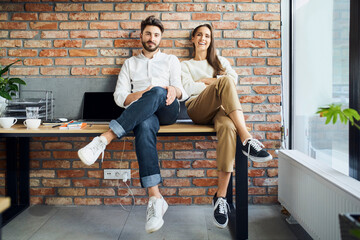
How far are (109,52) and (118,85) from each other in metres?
0.37

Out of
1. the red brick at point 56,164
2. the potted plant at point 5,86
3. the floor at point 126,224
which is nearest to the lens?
the floor at point 126,224

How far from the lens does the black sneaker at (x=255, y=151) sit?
58.6 inches

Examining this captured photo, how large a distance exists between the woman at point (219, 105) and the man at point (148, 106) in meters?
0.14

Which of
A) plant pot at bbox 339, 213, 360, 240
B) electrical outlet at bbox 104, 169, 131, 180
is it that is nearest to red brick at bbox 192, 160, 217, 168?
electrical outlet at bbox 104, 169, 131, 180

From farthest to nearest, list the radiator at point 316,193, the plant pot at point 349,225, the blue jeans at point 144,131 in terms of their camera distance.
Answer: the blue jeans at point 144,131, the radiator at point 316,193, the plant pot at point 349,225

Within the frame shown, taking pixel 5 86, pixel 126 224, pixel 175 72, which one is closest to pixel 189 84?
pixel 175 72

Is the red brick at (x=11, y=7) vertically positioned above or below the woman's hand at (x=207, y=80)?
above

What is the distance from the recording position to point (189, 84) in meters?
2.14

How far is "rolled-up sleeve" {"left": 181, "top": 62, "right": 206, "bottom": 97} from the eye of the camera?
211cm

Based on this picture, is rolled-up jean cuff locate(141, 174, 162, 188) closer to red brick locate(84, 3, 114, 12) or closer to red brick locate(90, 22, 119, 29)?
red brick locate(90, 22, 119, 29)

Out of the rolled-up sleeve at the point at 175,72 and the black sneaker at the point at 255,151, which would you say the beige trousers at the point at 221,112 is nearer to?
the black sneaker at the point at 255,151

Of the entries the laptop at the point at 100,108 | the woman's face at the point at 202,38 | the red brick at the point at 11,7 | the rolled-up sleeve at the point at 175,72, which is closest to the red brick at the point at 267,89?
the woman's face at the point at 202,38

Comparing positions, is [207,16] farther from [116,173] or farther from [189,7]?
[116,173]

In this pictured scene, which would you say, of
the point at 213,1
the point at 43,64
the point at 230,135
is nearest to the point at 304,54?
the point at 213,1
